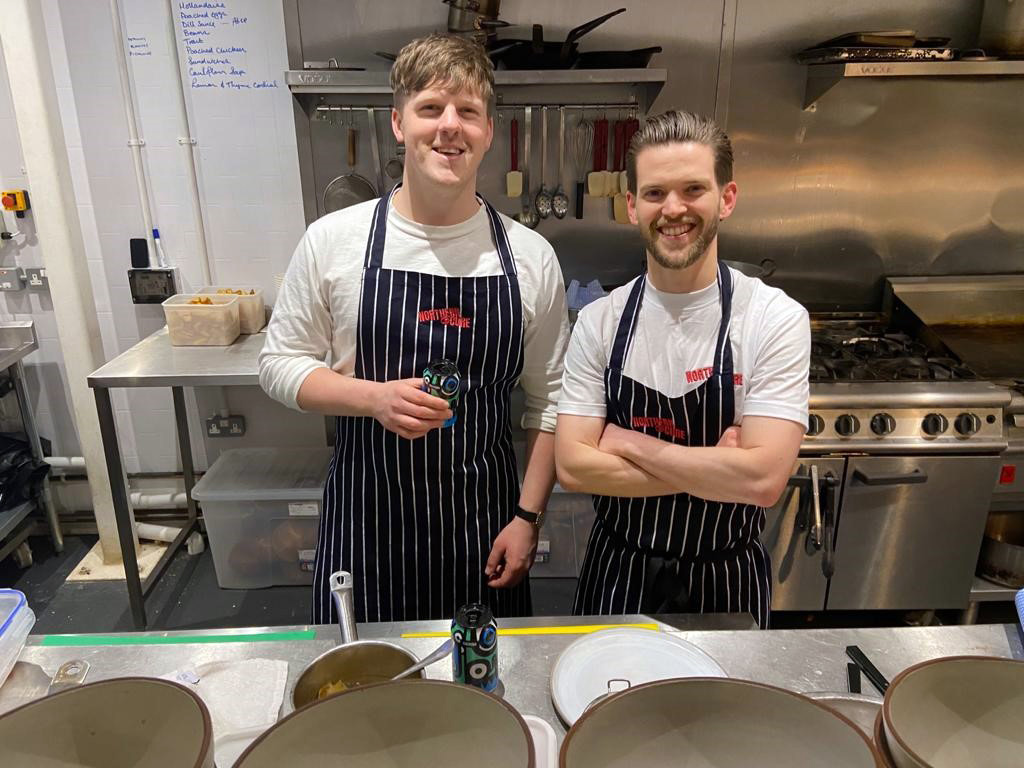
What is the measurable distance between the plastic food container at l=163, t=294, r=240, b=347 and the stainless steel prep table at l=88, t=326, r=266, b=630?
0.03 m

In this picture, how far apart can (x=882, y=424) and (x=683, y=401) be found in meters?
1.22

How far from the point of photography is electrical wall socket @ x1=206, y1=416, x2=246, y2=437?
3.19 metres

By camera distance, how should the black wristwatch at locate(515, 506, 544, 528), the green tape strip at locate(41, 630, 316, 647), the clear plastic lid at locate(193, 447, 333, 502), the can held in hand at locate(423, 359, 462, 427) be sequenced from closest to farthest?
the green tape strip at locate(41, 630, 316, 647) → the can held in hand at locate(423, 359, 462, 427) → the black wristwatch at locate(515, 506, 544, 528) → the clear plastic lid at locate(193, 447, 333, 502)

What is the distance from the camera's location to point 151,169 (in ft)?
9.36

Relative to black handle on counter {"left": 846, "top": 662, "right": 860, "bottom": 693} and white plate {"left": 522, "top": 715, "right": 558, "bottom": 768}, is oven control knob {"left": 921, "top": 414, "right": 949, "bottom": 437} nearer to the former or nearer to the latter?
black handle on counter {"left": 846, "top": 662, "right": 860, "bottom": 693}

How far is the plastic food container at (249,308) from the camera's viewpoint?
9.23ft

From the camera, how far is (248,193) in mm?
2908

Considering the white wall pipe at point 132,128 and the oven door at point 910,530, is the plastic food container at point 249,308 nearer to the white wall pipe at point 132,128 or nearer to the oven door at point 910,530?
the white wall pipe at point 132,128

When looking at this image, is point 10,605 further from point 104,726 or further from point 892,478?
point 892,478

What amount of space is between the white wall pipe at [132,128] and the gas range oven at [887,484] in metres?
2.51

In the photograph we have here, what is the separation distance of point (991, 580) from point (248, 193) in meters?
3.05

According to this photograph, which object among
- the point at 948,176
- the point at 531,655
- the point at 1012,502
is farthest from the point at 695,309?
the point at 948,176

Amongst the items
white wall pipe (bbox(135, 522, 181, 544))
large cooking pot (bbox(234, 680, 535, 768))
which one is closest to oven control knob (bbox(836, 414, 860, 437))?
large cooking pot (bbox(234, 680, 535, 768))

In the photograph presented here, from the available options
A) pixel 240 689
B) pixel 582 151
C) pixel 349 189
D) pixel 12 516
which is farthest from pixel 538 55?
pixel 12 516
